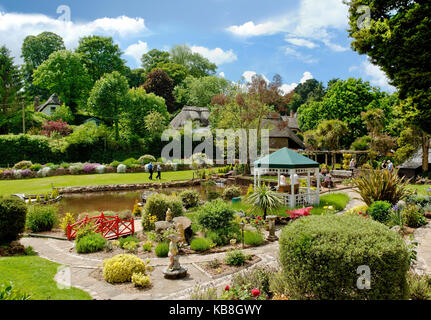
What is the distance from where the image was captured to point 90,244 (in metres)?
9.01

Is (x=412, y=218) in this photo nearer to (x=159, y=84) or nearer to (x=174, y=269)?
(x=174, y=269)

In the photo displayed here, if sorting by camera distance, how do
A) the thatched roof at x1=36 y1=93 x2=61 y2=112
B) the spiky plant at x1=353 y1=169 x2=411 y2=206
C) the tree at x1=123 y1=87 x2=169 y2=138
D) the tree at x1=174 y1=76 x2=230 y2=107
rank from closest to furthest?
1. the spiky plant at x1=353 y1=169 x2=411 y2=206
2. the tree at x1=123 y1=87 x2=169 y2=138
3. the thatched roof at x1=36 y1=93 x2=61 y2=112
4. the tree at x1=174 y1=76 x2=230 y2=107

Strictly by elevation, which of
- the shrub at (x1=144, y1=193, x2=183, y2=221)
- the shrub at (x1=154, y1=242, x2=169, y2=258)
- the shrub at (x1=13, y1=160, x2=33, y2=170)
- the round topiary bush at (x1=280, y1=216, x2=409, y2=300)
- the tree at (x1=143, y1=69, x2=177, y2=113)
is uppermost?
the tree at (x1=143, y1=69, x2=177, y2=113)

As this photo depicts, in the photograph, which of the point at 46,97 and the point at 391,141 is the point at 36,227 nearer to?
the point at 391,141

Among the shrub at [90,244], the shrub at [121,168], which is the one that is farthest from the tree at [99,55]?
the shrub at [90,244]

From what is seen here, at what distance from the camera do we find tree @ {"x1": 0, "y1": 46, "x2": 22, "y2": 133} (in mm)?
32438

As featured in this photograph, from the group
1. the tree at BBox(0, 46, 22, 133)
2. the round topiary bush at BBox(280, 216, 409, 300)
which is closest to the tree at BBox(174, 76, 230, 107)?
the tree at BBox(0, 46, 22, 133)

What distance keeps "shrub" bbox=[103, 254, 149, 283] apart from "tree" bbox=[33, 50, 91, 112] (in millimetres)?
34711

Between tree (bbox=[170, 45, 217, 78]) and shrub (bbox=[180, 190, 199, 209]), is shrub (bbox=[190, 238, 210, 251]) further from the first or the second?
tree (bbox=[170, 45, 217, 78])

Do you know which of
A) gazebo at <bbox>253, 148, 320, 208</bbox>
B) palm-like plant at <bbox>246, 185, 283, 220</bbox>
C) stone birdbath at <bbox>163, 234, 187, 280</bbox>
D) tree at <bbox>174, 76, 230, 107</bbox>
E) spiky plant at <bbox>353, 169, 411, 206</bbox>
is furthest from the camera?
tree at <bbox>174, 76, 230, 107</bbox>

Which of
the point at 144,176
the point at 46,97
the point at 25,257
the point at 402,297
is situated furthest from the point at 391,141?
the point at 46,97

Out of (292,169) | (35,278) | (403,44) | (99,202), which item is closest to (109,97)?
(99,202)

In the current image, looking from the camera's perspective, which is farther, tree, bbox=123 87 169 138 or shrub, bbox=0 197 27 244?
tree, bbox=123 87 169 138

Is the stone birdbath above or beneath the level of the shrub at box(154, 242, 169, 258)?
above
